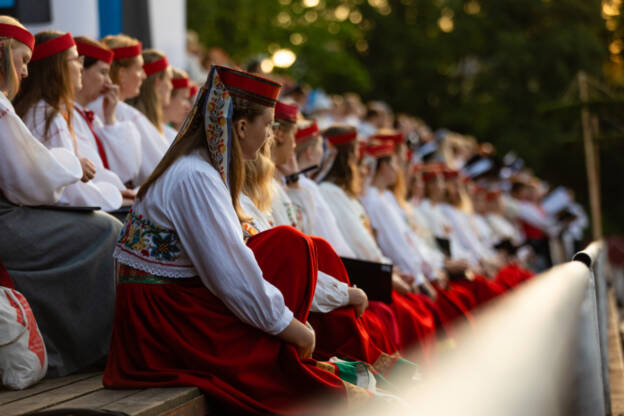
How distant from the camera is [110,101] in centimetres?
488

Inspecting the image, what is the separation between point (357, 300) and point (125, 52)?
2288 millimetres

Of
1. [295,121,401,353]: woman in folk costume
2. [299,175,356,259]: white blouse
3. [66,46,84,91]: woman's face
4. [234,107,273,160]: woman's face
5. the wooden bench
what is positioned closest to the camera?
the wooden bench

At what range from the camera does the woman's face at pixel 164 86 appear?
219 inches

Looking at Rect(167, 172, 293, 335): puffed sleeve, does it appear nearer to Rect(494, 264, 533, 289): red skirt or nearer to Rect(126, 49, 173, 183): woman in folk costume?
Rect(126, 49, 173, 183): woman in folk costume

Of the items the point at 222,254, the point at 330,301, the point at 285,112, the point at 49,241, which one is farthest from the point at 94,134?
the point at 222,254

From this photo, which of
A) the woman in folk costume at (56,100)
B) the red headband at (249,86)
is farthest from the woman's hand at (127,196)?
the red headband at (249,86)

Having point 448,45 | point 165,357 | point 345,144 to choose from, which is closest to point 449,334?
point 345,144

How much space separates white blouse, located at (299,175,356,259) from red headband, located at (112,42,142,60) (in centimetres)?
128

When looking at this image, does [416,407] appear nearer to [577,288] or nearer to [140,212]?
[577,288]

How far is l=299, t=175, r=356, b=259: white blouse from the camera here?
496 centimetres

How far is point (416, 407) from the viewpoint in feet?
5.03

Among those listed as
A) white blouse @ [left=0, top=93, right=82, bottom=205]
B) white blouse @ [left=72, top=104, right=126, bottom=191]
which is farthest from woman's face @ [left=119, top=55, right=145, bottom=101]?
white blouse @ [left=0, top=93, right=82, bottom=205]

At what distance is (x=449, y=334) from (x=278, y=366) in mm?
3159

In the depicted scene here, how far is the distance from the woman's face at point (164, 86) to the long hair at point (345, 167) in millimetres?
1105
